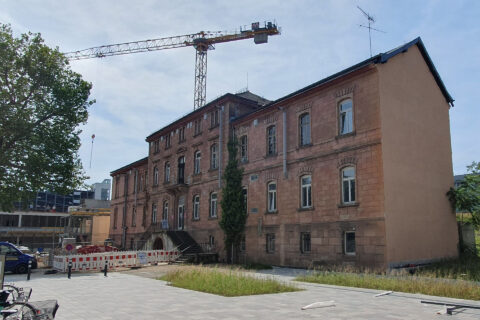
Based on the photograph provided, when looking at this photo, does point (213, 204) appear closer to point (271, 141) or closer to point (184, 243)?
point (184, 243)

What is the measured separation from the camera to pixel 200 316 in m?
8.83

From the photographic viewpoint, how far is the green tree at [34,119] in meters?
25.6

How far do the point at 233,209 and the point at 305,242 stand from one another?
571cm

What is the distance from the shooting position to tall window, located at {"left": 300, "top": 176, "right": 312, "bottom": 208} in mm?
22000

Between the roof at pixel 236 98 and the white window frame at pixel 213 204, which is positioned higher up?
the roof at pixel 236 98

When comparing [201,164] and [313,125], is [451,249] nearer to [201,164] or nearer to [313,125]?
[313,125]

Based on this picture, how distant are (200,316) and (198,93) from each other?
5157 centimetres

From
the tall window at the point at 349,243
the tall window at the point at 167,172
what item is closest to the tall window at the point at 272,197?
the tall window at the point at 349,243

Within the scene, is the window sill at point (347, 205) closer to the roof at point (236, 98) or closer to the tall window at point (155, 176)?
the roof at point (236, 98)

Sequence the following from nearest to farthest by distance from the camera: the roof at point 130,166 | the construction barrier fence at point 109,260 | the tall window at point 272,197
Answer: the construction barrier fence at point 109,260, the tall window at point 272,197, the roof at point 130,166

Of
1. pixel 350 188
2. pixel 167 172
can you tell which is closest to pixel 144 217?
pixel 167 172

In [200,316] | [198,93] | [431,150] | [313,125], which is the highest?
[198,93]

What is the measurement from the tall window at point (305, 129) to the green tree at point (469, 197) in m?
8.37

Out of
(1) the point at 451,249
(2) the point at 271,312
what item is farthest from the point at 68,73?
(1) the point at 451,249
